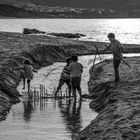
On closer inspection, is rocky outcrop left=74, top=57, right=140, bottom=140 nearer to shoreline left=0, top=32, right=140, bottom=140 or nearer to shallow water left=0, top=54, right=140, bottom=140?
shoreline left=0, top=32, right=140, bottom=140

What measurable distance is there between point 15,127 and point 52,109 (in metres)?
4.34

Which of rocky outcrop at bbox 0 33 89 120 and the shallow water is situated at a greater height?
rocky outcrop at bbox 0 33 89 120

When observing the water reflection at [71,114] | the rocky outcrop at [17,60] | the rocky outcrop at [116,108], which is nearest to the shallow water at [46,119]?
the water reflection at [71,114]

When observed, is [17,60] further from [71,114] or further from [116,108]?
[116,108]

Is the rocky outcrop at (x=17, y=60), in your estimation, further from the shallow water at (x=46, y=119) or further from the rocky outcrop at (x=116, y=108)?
the rocky outcrop at (x=116, y=108)

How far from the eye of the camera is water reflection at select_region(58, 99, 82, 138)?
759 inches

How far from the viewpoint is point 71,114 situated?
2225 centimetres

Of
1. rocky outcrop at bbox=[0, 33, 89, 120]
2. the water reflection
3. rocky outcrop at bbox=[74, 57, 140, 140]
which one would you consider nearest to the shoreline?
rocky outcrop at bbox=[0, 33, 89, 120]

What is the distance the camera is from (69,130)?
18953 millimetres

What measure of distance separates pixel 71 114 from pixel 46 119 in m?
1.65

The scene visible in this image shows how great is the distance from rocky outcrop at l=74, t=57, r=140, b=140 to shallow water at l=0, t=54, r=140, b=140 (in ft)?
2.81

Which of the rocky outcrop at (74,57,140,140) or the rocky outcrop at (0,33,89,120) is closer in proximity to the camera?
the rocky outcrop at (74,57,140,140)

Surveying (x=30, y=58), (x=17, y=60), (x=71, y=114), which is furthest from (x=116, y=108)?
(x=30, y=58)

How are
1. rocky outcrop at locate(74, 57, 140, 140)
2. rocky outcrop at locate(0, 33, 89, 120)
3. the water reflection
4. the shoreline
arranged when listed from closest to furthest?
rocky outcrop at locate(74, 57, 140, 140), the water reflection, rocky outcrop at locate(0, 33, 89, 120), the shoreline
